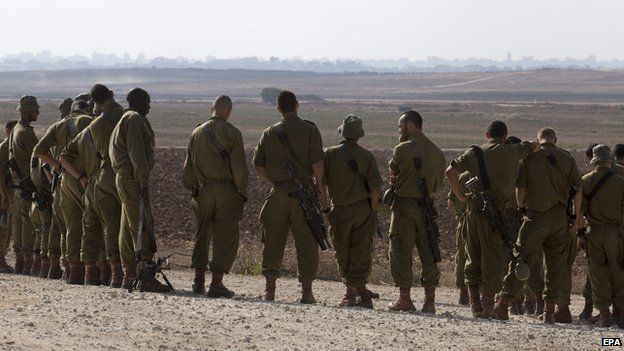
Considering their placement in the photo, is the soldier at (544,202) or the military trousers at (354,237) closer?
the soldier at (544,202)

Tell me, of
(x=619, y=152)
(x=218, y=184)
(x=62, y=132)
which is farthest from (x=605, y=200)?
(x=62, y=132)

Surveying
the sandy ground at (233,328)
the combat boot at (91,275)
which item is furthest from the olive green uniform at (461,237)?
the combat boot at (91,275)

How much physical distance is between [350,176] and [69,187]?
120 inches

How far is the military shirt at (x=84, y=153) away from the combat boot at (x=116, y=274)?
89 centimetres

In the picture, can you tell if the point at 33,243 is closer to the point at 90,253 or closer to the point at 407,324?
the point at 90,253

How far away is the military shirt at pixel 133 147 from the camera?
38.5ft

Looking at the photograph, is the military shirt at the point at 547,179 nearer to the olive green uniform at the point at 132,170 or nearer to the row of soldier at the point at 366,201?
the row of soldier at the point at 366,201

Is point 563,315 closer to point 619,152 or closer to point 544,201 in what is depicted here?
point 544,201

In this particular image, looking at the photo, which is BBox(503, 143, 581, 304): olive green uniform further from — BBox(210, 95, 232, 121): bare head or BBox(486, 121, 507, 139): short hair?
BBox(210, 95, 232, 121): bare head

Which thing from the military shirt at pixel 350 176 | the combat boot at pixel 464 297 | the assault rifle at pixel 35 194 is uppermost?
the military shirt at pixel 350 176

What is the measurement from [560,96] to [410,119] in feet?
426

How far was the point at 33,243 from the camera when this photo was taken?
15125 mm

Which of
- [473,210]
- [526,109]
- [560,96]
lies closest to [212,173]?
[473,210]

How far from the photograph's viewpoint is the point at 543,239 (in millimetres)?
11711
